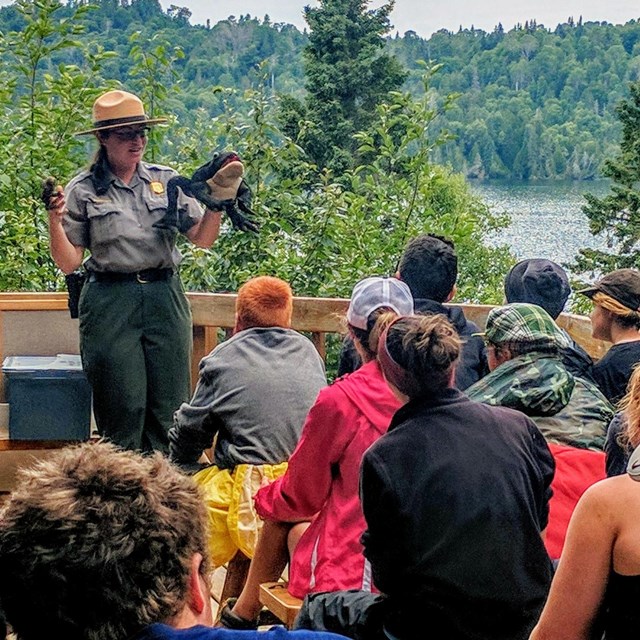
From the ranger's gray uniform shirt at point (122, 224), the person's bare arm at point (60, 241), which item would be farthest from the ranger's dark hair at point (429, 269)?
the person's bare arm at point (60, 241)

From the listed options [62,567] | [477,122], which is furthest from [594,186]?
[62,567]

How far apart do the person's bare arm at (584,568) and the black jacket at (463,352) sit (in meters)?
1.61

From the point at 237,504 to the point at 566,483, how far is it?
3.18 ft

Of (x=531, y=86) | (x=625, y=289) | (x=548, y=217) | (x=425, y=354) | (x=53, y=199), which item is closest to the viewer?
(x=425, y=354)

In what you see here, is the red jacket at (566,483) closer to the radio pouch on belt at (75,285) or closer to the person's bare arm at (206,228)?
the person's bare arm at (206,228)

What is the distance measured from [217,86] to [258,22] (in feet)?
34.9

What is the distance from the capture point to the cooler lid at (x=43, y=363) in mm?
3818

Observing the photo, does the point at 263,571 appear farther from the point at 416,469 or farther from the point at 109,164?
the point at 109,164

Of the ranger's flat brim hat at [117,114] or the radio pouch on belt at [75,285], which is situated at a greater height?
the ranger's flat brim hat at [117,114]

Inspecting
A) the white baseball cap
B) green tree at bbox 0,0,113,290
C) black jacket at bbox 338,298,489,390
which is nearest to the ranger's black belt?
black jacket at bbox 338,298,489,390

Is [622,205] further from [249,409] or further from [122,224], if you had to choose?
[249,409]

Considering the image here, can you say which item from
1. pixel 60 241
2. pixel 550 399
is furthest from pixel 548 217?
pixel 550 399

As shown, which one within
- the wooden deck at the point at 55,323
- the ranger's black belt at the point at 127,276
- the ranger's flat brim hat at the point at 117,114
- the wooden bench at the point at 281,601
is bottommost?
the wooden bench at the point at 281,601

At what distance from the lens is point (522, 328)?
9.31 ft
